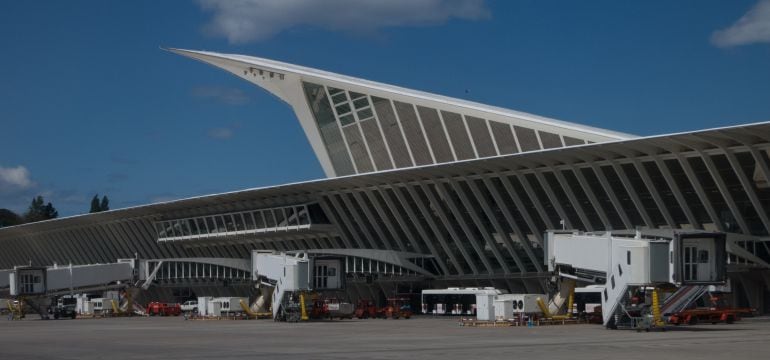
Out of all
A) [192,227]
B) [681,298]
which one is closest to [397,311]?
[681,298]

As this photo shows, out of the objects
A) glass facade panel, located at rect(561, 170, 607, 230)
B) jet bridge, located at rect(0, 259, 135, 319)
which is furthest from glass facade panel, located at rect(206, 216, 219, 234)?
glass facade panel, located at rect(561, 170, 607, 230)

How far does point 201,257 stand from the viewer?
9931 centimetres

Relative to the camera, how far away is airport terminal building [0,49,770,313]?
56.4m

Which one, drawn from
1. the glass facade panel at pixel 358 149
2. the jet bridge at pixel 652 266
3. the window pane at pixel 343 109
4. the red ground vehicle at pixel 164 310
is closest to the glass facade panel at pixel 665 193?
the jet bridge at pixel 652 266

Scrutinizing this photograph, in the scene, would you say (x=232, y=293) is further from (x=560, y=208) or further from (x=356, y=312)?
(x=560, y=208)

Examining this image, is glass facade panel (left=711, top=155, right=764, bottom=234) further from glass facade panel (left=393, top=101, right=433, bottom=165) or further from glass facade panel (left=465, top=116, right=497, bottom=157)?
glass facade panel (left=393, top=101, right=433, bottom=165)

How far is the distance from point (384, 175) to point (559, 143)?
12.5 meters

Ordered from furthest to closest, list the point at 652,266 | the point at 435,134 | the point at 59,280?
the point at 59,280 → the point at 435,134 → the point at 652,266

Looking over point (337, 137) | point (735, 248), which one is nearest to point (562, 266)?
point (735, 248)

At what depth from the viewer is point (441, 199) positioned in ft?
235

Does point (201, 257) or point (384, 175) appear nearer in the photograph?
point (384, 175)

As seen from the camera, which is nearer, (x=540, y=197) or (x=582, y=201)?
(x=582, y=201)

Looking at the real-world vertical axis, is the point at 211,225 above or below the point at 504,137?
below

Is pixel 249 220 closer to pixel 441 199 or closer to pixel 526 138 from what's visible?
pixel 441 199
